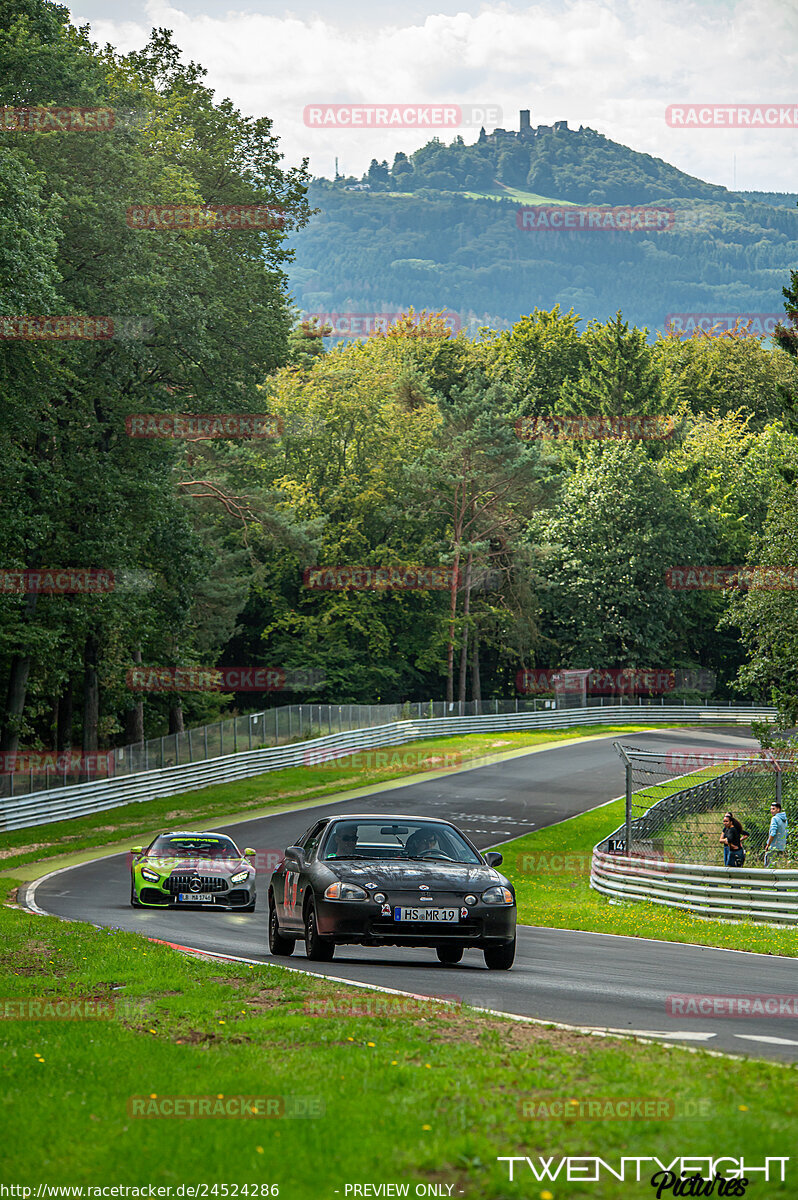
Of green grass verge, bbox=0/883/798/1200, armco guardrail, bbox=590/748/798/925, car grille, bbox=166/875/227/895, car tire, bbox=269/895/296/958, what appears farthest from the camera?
car grille, bbox=166/875/227/895

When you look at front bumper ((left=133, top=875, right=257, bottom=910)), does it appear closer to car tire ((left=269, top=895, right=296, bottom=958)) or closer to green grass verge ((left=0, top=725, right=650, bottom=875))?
car tire ((left=269, top=895, right=296, bottom=958))

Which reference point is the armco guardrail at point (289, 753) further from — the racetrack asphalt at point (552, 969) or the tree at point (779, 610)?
the tree at point (779, 610)

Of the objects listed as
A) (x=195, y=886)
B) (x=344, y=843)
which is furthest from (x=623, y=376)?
(x=344, y=843)

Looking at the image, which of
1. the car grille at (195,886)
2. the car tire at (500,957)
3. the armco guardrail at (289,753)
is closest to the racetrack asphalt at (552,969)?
the car tire at (500,957)

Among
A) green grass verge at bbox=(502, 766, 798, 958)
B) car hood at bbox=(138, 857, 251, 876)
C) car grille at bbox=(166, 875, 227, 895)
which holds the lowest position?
green grass verge at bbox=(502, 766, 798, 958)

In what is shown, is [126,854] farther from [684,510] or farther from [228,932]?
[684,510]

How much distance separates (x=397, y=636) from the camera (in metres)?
76.8

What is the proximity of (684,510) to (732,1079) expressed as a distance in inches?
2954

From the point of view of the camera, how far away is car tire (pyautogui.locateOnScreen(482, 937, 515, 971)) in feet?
41.6

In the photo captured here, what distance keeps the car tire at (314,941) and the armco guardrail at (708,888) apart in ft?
29.1

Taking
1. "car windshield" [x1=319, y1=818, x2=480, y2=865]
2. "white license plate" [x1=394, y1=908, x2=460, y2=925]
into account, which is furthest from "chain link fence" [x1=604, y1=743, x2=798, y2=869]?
"white license plate" [x1=394, y1=908, x2=460, y2=925]

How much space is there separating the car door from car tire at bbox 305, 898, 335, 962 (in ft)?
0.57

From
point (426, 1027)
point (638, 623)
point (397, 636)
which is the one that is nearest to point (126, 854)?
point (426, 1027)

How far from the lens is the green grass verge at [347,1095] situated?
17.2 feet
